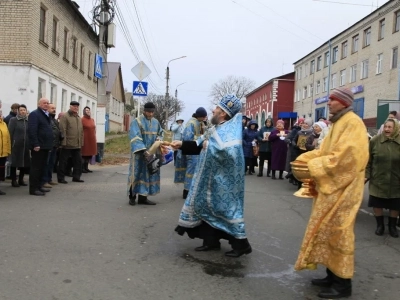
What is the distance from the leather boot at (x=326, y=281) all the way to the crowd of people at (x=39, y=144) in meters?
5.91

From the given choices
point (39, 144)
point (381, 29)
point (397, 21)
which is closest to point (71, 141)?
point (39, 144)

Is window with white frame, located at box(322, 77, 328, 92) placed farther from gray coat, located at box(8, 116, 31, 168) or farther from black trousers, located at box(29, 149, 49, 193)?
black trousers, located at box(29, 149, 49, 193)

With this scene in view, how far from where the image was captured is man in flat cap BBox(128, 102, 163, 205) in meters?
7.48

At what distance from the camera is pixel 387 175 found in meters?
6.11

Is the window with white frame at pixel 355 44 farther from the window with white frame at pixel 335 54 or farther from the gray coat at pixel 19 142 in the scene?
the gray coat at pixel 19 142

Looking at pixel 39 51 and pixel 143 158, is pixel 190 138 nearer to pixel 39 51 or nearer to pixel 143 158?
pixel 143 158

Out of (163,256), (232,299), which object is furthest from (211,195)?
(232,299)

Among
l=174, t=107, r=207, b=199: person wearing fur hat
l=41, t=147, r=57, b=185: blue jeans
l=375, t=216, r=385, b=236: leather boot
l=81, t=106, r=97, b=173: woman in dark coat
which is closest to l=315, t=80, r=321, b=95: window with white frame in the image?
l=81, t=106, r=97, b=173: woman in dark coat

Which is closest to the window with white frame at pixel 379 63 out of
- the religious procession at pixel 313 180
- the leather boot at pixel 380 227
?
the religious procession at pixel 313 180

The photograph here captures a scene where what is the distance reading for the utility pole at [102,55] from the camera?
14.8m

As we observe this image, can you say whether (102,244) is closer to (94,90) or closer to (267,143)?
(267,143)

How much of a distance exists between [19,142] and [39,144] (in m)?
1.16

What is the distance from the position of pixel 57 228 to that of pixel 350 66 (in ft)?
128

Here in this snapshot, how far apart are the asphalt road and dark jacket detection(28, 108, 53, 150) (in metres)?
1.13
